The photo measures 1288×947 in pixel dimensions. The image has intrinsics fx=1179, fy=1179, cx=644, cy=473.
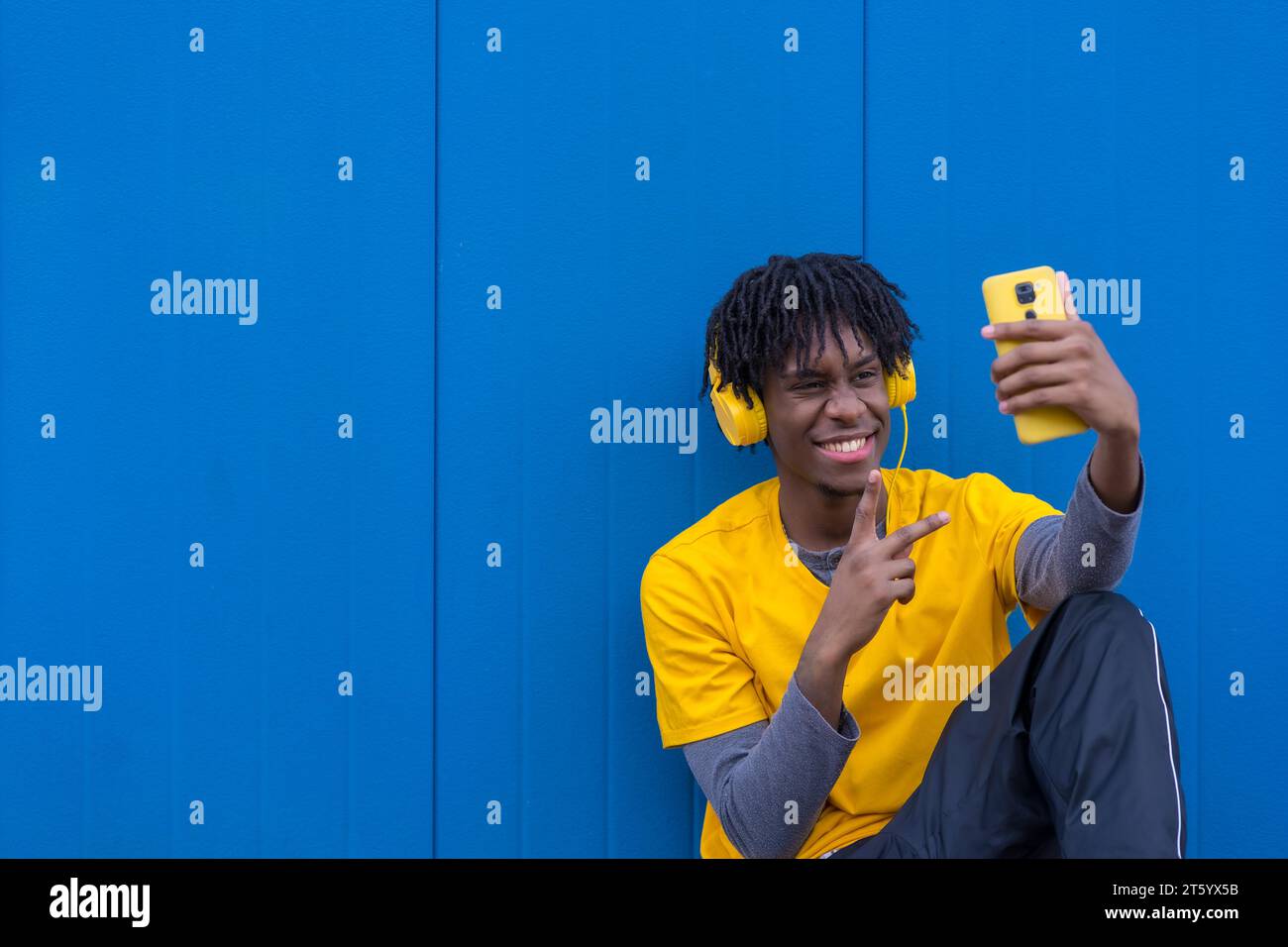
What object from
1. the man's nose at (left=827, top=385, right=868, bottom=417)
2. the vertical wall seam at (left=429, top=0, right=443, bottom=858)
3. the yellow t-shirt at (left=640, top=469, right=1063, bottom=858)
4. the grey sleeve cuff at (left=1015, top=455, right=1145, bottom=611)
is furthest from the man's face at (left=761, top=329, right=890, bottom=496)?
the vertical wall seam at (left=429, top=0, right=443, bottom=858)

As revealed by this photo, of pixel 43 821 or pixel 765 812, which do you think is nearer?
pixel 765 812

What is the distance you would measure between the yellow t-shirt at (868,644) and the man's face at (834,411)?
0.13m

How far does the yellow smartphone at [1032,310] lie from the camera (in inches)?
59.4

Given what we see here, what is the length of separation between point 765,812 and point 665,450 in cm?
70

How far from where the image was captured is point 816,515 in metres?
1.79

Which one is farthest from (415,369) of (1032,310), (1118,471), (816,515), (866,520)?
(1118,471)

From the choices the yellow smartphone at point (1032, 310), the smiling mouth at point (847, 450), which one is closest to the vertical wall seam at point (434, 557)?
the smiling mouth at point (847, 450)

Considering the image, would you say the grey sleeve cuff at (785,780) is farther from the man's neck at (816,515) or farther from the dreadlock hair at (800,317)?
the dreadlock hair at (800,317)

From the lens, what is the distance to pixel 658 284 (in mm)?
2062

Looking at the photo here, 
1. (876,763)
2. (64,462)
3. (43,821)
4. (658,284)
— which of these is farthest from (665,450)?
(43,821)

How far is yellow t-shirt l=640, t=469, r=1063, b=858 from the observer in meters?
1.74

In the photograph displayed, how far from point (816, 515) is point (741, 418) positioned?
0.19 metres

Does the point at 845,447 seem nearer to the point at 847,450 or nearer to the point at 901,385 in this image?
the point at 847,450
